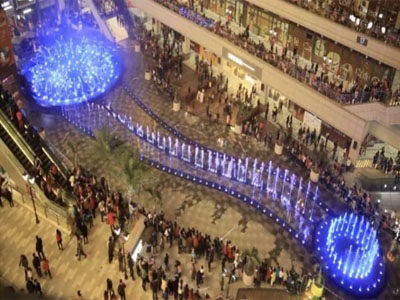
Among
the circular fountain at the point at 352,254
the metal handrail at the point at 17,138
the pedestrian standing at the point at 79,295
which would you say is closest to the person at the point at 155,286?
the pedestrian standing at the point at 79,295

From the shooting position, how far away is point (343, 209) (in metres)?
25.7

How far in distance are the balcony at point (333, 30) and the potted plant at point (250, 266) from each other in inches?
458

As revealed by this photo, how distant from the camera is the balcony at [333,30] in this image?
24953mm

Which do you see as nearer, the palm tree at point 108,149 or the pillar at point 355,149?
the palm tree at point 108,149

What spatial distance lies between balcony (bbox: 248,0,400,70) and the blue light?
1151cm

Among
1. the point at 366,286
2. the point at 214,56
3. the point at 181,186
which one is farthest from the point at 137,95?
the point at 366,286

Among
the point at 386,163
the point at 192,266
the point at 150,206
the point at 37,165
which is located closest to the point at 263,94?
the point at 386,163

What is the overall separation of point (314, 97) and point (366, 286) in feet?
34.3

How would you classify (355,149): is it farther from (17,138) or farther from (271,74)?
(17,138)

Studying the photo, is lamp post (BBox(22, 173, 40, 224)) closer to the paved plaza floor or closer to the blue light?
the paved plaza floor

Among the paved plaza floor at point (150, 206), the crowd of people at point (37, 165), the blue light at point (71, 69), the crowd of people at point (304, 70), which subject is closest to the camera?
the paved plaza floor at point (150, 206)

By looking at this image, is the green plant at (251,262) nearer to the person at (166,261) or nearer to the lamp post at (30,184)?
the person at (166,261)

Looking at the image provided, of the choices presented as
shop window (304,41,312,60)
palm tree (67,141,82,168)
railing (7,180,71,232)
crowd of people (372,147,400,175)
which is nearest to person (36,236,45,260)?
railing (7,180,71,232)

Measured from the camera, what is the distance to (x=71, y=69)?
3484 centimetres
